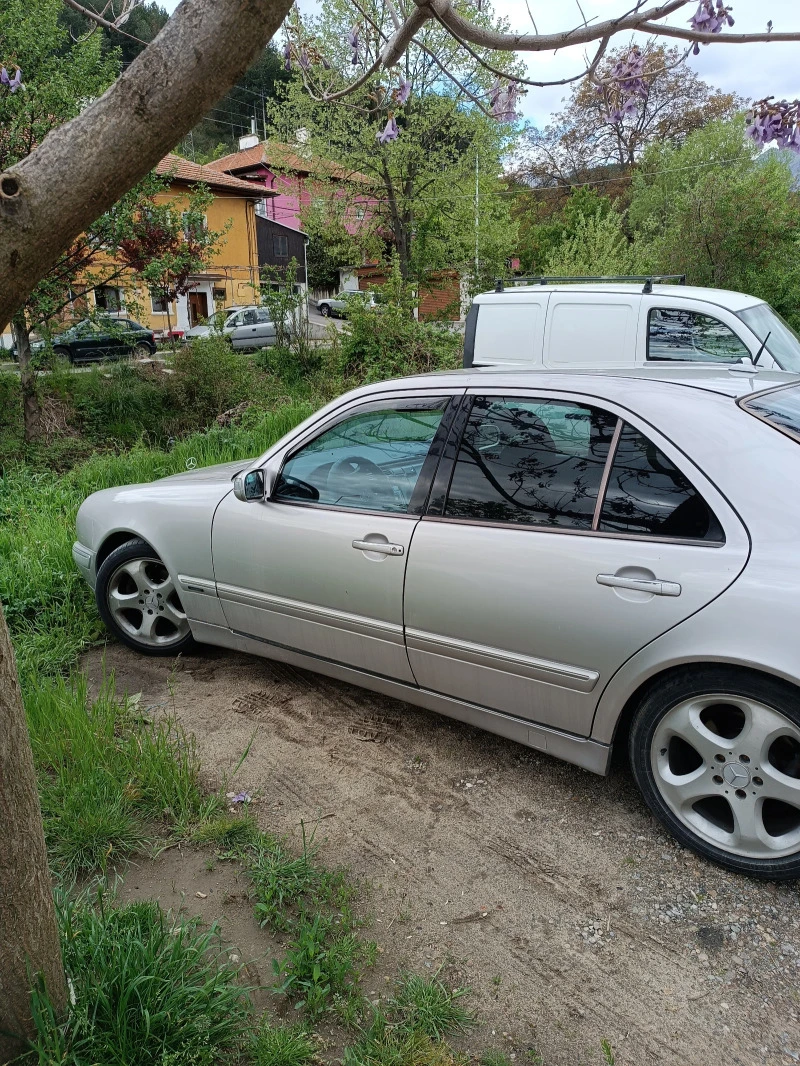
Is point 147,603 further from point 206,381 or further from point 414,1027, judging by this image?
point 206,381

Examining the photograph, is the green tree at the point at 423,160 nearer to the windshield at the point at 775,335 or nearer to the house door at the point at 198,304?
the house door at the point at 198,304

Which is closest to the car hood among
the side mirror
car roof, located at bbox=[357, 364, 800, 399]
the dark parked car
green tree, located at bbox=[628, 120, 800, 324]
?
the side mirror

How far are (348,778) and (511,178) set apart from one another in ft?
154

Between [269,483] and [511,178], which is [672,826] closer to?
[269,483]

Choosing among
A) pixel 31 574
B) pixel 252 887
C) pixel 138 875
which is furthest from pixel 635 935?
pixel 31 574

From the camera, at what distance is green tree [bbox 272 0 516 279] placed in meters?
25.3

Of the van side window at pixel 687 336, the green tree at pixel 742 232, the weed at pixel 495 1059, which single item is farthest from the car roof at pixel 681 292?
the green tree at pixel 742 232

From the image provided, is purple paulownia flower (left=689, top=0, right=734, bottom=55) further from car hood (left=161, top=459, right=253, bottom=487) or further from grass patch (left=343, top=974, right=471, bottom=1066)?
grass patch (left=343, top=974, right=471, bottom=1066)

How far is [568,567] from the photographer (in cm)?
279

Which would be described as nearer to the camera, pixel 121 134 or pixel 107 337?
pixel 121 134

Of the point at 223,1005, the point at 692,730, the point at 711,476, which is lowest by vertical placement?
the point at 223,1005

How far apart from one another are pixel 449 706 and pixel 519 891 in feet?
2.70

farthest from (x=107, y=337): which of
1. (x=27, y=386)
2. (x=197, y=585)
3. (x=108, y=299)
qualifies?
(x=197, y=585)

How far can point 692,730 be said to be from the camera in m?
2.60
